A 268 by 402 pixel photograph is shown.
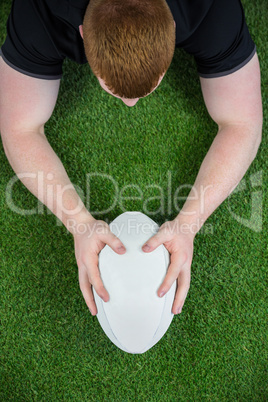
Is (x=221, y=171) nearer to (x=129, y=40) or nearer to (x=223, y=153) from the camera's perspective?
(x=223, y=153)

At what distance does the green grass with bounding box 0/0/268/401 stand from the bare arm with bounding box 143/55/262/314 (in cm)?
16

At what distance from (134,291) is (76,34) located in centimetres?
64

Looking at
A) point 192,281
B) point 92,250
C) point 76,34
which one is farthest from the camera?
point 192,281

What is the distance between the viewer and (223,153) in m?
1.13

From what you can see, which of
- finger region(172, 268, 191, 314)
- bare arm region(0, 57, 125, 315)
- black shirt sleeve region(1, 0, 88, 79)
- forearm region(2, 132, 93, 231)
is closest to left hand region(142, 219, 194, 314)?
finger region(172, 268, 191, 314)

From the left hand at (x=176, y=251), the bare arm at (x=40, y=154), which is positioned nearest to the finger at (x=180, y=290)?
the left hand at (x=176, y=251)

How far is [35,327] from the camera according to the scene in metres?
1.29

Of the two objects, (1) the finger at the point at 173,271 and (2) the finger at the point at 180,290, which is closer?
(1) the finger at the point at 173,271

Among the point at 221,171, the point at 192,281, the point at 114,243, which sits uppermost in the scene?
the point at 221,171

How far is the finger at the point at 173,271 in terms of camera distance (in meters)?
0.97

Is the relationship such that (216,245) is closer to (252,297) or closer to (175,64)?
(252,297)

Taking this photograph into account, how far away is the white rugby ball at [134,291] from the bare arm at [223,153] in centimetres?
7

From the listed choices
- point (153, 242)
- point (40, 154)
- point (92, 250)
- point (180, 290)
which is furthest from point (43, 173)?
point (180, 290)

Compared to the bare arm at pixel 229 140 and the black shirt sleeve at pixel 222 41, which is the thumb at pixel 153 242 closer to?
the bare arm at pixel 229 140
